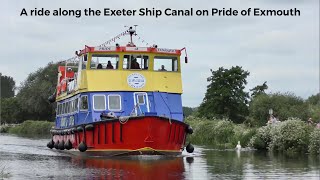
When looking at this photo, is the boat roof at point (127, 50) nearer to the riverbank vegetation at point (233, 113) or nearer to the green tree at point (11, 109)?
the riverbank vegetation at point (233, 113)

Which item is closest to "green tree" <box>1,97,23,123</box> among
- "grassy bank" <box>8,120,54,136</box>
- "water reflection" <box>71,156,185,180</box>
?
"grassy bank" <box>8,120,54,136</box>

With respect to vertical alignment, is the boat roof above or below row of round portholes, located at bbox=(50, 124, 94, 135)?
above

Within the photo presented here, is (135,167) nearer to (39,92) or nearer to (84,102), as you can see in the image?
(84,102)

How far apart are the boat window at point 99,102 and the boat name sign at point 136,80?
149 centimetres

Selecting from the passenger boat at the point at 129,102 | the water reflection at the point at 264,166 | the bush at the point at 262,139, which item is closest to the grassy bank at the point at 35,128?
the bush at the point at 262,139

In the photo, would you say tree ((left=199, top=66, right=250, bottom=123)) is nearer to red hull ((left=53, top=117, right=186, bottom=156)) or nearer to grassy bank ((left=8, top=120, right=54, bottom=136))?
grassy bank ((left=8, top=120, right=54, bottom=136))

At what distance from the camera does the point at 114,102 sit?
1264 inches

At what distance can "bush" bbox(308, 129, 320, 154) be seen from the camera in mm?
33469

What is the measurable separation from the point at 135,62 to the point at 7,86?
12468cm

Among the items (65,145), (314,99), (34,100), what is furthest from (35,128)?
(65,145)

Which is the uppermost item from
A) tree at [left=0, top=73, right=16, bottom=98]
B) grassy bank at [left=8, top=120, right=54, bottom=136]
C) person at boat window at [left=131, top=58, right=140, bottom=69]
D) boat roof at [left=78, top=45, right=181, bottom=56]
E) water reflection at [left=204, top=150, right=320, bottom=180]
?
tree at [left=0, top=73, right=16, bottom=98]

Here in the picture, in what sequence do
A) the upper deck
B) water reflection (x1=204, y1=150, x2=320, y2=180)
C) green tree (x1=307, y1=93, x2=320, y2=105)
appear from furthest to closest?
green tree (x1=307, y1=93, x2=320, y2=105) < the upper deck < water reflection (x1=204, y1=150, x2=320, y2=180)

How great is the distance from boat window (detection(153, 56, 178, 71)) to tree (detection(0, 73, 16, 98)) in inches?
4607

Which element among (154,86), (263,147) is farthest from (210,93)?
(154,86)
